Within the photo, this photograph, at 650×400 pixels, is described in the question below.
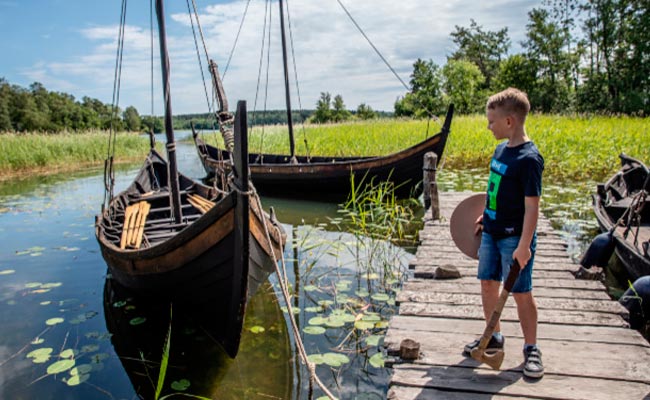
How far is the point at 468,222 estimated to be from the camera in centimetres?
278

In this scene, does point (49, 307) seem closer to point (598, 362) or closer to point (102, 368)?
point (102, 368)

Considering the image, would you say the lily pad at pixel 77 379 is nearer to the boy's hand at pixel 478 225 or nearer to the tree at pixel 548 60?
the boy's hand at pixel 478 225

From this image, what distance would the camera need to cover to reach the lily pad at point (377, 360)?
3138 mm

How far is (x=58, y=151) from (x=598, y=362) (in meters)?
19.7

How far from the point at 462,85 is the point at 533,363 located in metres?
43.7

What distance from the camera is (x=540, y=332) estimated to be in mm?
2695

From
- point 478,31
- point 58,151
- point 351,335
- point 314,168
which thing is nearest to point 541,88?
point 478,31

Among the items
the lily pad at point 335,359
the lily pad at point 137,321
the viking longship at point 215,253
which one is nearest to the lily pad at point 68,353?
the lily pad at point 137,321

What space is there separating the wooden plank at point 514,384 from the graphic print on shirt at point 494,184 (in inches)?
33.1

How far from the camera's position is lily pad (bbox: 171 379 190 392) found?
3.10m

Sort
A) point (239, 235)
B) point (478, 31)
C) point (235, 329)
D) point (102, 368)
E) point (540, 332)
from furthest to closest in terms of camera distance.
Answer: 1. point (478, 31)
2. point (102, 368)
3. point (235, 329)
4. point (239, 235)
5. point (540, 332)

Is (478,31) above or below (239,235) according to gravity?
above

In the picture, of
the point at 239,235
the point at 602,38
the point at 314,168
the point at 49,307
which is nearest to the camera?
the point at 239,235

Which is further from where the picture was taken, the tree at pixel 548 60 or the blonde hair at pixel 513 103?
the tree at pixel 548 60
